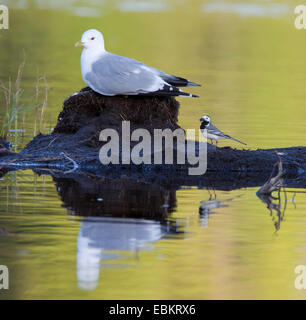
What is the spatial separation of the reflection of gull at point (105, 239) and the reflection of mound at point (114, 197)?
0.35 meters

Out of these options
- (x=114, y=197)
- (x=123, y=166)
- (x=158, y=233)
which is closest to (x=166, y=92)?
(x=123, y=166)

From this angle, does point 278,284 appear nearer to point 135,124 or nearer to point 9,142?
point 135,124

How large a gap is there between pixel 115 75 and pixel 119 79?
0.08m

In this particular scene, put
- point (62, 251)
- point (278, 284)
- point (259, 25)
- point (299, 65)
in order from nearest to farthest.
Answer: point (278, 284)
point (62, 251)
point (299, 65)
point (259, 25)

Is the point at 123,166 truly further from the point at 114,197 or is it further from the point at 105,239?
the point at 105,239

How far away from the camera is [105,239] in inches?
320

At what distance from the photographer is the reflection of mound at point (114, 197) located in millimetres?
9227

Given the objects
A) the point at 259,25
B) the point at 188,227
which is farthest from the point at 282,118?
the point at 259,25

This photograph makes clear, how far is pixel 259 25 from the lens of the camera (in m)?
43.3

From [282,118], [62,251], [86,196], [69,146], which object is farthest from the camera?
[282,118]

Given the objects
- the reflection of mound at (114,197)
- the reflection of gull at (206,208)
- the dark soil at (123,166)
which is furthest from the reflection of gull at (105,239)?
the dark soil at (123,166)

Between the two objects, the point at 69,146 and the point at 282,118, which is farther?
the point at 282,118

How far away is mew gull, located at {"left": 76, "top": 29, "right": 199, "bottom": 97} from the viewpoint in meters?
11.7

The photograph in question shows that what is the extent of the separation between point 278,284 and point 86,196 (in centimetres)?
325
